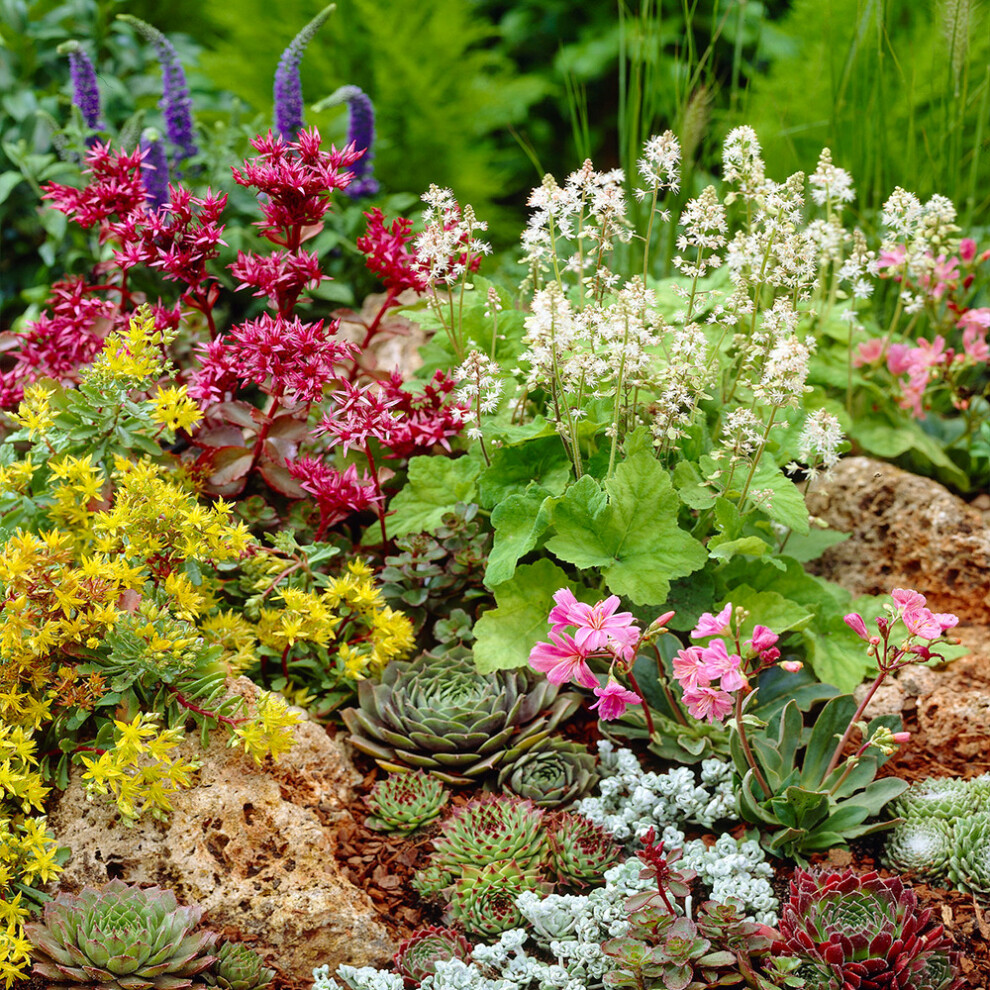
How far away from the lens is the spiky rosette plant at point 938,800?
7.07 feet

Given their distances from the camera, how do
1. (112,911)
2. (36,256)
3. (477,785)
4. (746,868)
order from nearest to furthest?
(112,911) → (746,868) → (477,785) → (36,256)

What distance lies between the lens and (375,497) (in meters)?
2.49

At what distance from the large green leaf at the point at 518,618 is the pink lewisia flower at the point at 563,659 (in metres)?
0.38

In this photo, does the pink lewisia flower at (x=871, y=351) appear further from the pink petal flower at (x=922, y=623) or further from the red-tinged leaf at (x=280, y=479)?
the red-tinged leaf at (x=280, y=479)

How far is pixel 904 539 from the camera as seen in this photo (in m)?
2.93

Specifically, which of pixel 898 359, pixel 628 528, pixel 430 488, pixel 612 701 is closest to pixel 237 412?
pixel 430 488

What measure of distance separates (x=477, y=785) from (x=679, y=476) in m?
0.91

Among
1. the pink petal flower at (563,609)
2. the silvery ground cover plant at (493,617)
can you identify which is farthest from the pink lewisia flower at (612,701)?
the pink petal flower at (563,609)

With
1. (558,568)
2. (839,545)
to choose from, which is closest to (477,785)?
(558,568)

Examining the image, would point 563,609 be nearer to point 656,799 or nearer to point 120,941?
point 656,799

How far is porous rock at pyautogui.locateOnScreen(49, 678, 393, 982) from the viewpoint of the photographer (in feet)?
6.49

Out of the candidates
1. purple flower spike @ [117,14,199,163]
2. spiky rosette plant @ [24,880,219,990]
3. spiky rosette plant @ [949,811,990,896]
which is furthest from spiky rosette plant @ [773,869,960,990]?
purple flower spike @ [117,14,199,163]

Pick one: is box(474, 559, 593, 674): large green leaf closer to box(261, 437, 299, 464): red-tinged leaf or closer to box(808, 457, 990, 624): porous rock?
box(261, 437, 299, 464): red-tinged leaf

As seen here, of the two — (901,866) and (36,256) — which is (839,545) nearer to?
(901,866)
